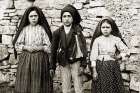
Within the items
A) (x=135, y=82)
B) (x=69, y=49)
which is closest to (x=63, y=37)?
(x=69, y=49)

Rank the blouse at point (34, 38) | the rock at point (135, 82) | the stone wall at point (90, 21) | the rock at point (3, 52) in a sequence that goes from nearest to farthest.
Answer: the blouse at point (34, 38), the rock at point (135, 82), the stone wall at point (90, 21), the rock at point (3, 52)

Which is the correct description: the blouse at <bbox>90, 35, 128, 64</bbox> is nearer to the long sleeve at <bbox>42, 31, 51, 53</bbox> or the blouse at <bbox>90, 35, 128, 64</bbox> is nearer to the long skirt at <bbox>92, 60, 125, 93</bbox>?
the long skirt at <bbox>92, 60, 125, 93</bbox>

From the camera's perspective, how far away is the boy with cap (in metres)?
4.72

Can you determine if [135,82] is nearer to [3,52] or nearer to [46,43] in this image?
[46,43]

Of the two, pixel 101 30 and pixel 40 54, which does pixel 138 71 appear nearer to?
pixel 101 30

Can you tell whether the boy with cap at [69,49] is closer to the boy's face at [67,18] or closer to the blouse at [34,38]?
the boy's face at [67,18]

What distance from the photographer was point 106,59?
472cm

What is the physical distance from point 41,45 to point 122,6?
1715 millimetres

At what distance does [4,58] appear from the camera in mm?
6148

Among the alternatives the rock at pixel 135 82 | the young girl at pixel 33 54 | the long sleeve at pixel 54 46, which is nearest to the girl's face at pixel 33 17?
the young girl at pixel 33 54

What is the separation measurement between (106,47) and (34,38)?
3.44 feet

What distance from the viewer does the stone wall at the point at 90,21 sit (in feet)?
18.4

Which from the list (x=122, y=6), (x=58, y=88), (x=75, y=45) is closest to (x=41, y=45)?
(x=75, y=45)

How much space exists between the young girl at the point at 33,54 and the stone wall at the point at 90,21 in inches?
45.4
